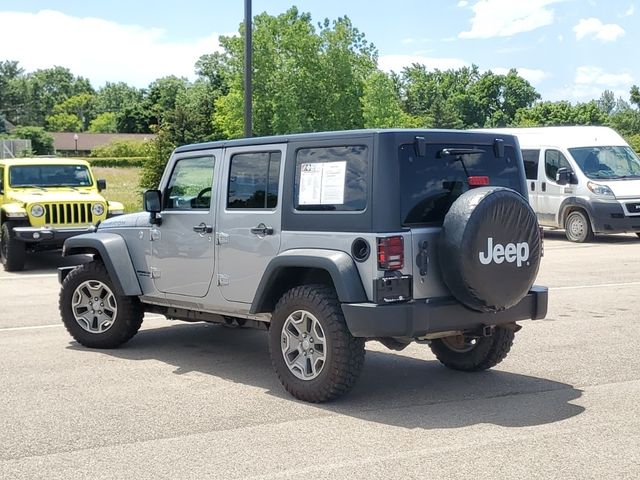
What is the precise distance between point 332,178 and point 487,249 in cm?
121

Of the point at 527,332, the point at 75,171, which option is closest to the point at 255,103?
the point at 75,171

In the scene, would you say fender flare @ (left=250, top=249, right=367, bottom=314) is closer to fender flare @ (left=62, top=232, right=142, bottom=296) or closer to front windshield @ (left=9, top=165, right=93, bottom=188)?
fender flare @ (left=62, top=232, right=142, bottom=296)

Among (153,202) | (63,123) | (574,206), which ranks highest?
(63,123)

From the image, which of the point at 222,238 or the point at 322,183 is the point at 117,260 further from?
the point at 322,183

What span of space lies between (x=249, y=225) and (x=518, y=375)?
2460 millimetres

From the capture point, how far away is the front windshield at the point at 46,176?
54.7 feet

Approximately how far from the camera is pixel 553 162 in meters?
20.7

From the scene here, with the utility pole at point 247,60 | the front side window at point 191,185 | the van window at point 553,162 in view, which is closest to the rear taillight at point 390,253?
the front side window at point 191,185

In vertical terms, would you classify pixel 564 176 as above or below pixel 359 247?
above

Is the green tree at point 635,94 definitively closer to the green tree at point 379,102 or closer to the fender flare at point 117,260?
the green tree at point 379,102

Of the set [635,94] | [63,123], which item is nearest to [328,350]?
[635,94]

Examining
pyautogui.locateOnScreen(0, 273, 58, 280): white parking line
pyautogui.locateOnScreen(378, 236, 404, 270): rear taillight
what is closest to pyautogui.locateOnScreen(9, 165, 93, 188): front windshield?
pyautogui.locateOnScreen(0, 273, 58, 280): white parking line

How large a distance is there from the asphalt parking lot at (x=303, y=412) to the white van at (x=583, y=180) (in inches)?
401

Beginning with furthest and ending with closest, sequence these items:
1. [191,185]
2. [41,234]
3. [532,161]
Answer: [532,161] < [41,234] < [191,185]
